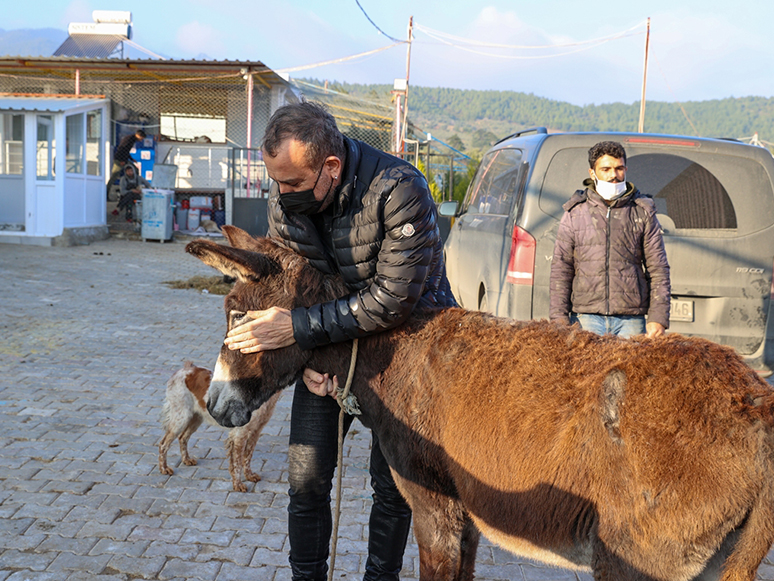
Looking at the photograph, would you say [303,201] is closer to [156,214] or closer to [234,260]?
[234,260]

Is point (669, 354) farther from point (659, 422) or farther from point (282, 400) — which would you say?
point (282, 400)

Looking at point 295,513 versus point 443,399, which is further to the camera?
point 295,513

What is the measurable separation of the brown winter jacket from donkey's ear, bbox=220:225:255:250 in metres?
2.62

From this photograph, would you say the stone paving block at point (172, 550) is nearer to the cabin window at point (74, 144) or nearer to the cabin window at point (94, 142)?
the cabin window at point (74, 144)

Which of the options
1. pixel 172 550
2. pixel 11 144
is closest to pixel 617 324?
pixel 172 550

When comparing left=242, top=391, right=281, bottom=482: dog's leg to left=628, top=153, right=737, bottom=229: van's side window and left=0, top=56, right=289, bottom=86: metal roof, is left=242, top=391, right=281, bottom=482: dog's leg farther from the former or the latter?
left=0, top=56, right=289, bottom=86: metal roof

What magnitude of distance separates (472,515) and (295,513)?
875 millimetres

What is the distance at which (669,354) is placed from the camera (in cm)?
204

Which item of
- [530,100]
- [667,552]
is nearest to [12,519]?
[667,552]

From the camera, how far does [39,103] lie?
17.7 metres

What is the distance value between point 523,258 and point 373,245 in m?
2.99

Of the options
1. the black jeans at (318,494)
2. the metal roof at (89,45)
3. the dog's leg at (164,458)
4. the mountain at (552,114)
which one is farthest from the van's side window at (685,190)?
the mountain at (552,114)

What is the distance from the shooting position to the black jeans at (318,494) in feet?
9.26

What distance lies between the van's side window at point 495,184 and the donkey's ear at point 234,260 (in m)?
3.60
